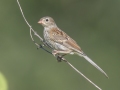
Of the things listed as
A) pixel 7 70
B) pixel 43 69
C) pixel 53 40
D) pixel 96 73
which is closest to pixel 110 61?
pixel 96 73

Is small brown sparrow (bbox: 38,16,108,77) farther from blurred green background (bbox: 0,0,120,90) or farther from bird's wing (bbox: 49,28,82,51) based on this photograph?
blurred green background (bbox: 0,0,120,90)

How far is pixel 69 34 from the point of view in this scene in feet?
24.6

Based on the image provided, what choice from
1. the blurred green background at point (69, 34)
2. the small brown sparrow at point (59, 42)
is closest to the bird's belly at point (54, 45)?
the small brown sparrow at point (59, 42)

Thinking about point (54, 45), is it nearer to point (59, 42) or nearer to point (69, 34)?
point (59, 42)

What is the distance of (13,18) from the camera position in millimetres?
8031

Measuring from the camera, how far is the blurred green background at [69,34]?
6.88 metres

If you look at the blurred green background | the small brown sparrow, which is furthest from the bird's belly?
the blurred green background

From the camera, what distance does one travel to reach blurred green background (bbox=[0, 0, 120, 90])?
6.88 m

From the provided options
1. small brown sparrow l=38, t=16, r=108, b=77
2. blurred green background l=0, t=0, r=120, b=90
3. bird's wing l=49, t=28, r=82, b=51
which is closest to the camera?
small brown sparrow l=38, t=16, r=108, b=77

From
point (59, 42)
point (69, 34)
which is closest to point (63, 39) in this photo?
point (59, 42)

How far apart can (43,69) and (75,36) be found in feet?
3.15

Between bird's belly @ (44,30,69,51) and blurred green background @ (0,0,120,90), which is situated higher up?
blurred green background @ (0,0,120,90)

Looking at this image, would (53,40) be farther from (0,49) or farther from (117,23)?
(117,23)

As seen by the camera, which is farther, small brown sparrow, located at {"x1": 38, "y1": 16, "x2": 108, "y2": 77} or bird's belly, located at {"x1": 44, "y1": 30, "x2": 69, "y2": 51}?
bird's belly, located at {"x1": 44, "y1": 30, "x2": 69, "y2": 51}
